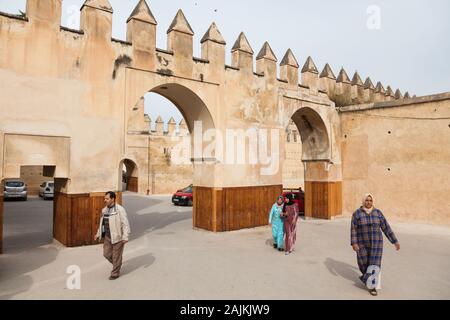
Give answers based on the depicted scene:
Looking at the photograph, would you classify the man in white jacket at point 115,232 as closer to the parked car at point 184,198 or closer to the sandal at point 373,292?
the sandal at point 373,292

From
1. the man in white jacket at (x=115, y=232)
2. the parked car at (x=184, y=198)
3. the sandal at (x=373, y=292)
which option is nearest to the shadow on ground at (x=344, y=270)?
the sandal at (x=373, y=292)

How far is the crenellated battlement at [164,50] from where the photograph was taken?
8367mm

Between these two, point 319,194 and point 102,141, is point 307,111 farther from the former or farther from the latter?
point 102,141

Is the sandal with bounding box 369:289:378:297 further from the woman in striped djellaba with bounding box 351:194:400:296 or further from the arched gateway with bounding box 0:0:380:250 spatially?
the arched gateway with bounding box 0:0:380:250

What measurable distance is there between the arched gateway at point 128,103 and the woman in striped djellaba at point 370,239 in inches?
239

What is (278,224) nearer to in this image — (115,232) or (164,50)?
(115,232)

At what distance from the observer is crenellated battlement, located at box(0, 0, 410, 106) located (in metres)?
8.37

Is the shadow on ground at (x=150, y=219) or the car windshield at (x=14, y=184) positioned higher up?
the car windshield at (x=14, y=184)

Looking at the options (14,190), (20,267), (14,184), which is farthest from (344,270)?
(14,184)

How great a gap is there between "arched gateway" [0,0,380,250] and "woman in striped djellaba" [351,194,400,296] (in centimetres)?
607


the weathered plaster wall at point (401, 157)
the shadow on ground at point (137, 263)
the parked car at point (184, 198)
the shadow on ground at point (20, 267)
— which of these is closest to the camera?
the shadow on ground at point (20, 267)

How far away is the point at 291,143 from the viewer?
33.4 meters

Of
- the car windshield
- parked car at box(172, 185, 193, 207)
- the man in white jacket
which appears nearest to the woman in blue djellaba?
the man in white jacket
